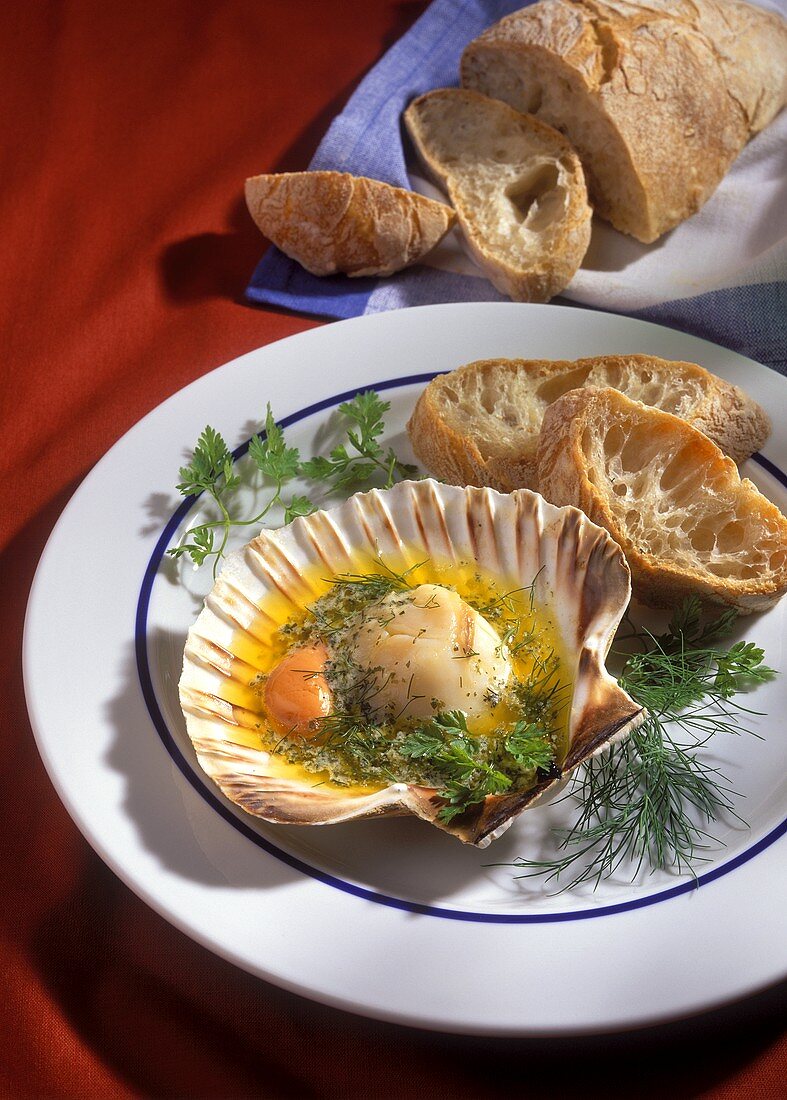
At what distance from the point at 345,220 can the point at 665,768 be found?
1648 millimetres

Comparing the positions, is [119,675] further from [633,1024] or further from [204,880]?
[633,1024]

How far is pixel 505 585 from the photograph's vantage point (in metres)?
1.92

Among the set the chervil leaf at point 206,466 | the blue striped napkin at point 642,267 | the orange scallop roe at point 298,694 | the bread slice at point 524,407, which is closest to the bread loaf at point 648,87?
the blue striped napkin at point 642,267

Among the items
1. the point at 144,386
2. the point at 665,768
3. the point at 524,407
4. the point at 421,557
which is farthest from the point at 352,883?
the point at 144,386

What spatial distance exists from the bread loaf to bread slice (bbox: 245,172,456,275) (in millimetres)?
474

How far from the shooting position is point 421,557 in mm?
1999

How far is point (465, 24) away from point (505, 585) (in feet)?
7.41

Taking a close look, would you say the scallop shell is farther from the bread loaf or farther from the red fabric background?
the bread loaf

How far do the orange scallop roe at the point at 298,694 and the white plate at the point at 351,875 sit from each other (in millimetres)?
164

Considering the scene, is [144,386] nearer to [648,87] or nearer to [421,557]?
[421,557]

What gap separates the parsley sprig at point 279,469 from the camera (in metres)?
2.14

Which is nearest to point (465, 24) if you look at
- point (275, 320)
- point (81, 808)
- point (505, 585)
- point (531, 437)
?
point (275, 320)

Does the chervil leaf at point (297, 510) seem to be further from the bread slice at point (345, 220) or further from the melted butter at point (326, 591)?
the bread slice at point (345, 220)

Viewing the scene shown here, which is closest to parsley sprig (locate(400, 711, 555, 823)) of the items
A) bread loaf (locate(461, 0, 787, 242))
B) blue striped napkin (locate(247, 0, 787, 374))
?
blue striped napkin (locate(247, 0, 787, 374))
